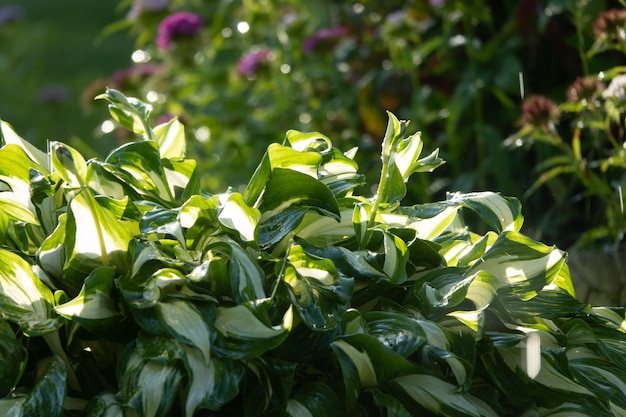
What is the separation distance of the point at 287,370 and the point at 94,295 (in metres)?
0.20

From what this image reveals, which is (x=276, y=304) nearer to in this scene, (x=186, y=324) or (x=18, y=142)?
(x=186, y=324)

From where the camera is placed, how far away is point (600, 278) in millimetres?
1718

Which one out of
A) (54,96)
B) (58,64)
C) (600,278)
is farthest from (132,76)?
(58,64)

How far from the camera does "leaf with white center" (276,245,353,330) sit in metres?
0.88

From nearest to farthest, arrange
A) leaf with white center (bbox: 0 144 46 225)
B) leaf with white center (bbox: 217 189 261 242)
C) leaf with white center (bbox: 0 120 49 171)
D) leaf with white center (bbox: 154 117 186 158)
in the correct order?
1. leaf with white center (bbox: 217 189 261 242)
2. leaf with white center (bbox: 0 144 46 225)
3. leaf with white center (bbox: 0 120 49 171)
4. leaf with white center (bbox: 154 117 186 158)

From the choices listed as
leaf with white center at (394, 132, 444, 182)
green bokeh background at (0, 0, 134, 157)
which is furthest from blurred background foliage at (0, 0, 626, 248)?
leaf with white center at (394, 132, 444, 182)

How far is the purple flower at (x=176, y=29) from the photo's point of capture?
306 centimetres

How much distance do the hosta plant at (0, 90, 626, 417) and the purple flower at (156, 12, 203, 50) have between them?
201cm

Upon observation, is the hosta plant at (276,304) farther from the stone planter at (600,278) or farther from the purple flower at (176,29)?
the purple flower at (176,29)

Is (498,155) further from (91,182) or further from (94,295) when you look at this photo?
(94,295)

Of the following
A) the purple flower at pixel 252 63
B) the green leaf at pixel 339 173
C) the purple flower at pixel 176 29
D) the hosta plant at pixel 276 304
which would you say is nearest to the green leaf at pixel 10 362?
the hosta plant at pixel 276 304

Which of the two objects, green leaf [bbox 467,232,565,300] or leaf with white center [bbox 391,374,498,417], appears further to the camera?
green leaf [bbox 467,232,565,300]

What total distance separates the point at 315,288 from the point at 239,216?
0.38 feet

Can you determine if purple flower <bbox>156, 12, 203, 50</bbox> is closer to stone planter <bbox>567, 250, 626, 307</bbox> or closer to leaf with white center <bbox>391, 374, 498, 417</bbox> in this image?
stone planter <bbox>567, 250, 626, 307</bbox>
